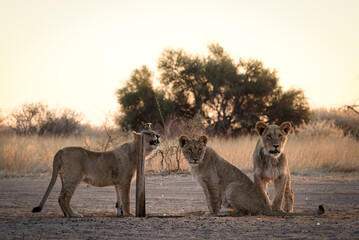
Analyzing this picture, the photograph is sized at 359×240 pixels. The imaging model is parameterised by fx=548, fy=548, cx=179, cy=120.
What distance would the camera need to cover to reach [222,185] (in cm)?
744

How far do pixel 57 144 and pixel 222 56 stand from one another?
15.0 metres

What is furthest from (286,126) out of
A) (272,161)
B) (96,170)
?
(96,170)

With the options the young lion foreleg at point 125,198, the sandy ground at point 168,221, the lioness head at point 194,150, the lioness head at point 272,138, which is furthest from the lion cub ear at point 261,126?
the young lion foreleg at point 125,198

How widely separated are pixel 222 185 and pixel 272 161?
2.45 ft

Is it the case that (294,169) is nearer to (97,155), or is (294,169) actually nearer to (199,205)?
(199,205)

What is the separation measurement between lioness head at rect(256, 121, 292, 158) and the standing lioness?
1.65m

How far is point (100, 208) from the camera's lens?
893 cm

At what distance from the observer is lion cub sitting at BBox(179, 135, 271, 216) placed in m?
7.32

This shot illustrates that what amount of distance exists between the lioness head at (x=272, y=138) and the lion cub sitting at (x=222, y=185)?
1.81ft

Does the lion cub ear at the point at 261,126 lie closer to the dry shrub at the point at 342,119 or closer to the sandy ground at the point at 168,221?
the sandy ground at the point at 168,221

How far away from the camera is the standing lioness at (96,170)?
295 inches

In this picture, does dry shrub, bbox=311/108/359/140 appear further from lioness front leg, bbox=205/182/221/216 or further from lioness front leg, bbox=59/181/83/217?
lioness front leg, bbox=59/181/83/217

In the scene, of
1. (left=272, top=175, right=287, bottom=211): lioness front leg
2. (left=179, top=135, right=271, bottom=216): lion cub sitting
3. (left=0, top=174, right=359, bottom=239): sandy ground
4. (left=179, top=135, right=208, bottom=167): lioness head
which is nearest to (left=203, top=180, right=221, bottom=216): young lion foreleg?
(left=179, top=135, right=271, bottom=216): lion cub sitting

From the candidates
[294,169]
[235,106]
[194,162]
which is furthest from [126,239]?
[235,106]
